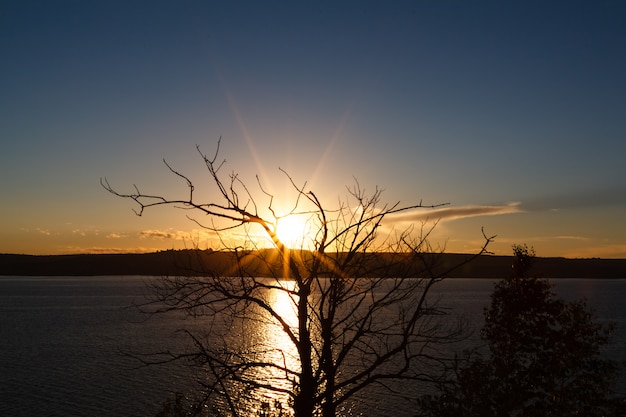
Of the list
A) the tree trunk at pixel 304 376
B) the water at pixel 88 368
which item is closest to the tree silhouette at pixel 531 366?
the water at pixel 88 368

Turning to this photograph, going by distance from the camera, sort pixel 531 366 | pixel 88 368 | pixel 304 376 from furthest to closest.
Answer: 1. pixel 88 368
2. pixel 531 366
3. pixel 304 376

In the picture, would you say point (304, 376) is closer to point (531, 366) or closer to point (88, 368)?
point (531, 366)

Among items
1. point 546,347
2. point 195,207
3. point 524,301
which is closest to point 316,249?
point 195,207

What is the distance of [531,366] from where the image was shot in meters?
24.8

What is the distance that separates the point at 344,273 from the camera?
11.5 m

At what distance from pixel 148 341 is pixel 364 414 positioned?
176ft

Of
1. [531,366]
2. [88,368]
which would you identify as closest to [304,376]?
[531,366]

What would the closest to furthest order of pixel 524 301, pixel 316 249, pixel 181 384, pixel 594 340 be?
pixel 316 249 < pixel 594 340 < pixel 524 301 < pixel 181 384

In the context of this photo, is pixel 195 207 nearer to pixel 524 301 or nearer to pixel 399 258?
pixel 399 258

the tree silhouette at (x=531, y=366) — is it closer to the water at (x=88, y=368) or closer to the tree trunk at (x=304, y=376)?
the water at (x=88, y=368)

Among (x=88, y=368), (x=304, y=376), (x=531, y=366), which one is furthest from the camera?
(x=88, y=368)

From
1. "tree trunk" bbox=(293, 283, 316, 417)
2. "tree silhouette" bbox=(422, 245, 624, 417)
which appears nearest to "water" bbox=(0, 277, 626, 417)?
"tree silhouette" bbox=(422, 245, 624, 417)

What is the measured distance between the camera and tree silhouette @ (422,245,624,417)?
Result: 19.2 m

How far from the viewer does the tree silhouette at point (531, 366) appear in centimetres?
1917
